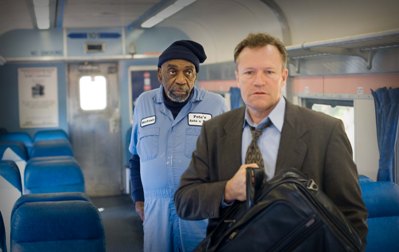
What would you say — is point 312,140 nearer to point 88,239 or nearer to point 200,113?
point 200,113

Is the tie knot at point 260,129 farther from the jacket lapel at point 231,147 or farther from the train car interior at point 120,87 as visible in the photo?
the train car interior at point 120,87

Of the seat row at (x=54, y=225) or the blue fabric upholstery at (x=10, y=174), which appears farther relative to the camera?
the blue fabric upholstery at (x=10, y=174)

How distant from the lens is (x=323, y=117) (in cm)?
200

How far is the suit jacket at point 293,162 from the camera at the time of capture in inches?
74.8

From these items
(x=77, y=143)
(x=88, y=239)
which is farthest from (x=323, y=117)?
(x=77, y=143)

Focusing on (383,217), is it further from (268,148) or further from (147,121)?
(268,148)

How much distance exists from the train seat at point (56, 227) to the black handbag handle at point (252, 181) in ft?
5.82

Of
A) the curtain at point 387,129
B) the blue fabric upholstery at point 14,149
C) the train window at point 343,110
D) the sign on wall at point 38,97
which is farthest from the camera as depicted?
the sign on wall at point 38,97

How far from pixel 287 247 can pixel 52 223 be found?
196cm

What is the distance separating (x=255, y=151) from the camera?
79.7 inches

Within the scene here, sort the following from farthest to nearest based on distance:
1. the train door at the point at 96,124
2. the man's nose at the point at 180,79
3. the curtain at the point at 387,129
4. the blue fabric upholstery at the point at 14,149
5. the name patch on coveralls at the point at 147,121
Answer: the train door at the point at 96,124 < the blue fabric upholstery at the point at 14,149 < the curtain at the point at 387,129 < the name patch on coveralls at the point at 147,121 < the man's nose at the point at 180,79

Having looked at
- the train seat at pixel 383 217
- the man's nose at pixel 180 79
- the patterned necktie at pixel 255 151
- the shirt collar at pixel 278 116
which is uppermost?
the man's nose at pixel 180 79

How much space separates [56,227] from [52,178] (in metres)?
2.04

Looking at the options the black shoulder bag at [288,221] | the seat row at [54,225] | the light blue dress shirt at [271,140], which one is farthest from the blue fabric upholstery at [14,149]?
the black shoulder bag at [288,221]
